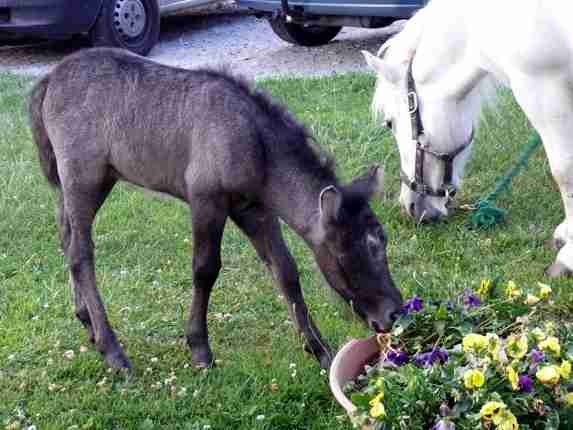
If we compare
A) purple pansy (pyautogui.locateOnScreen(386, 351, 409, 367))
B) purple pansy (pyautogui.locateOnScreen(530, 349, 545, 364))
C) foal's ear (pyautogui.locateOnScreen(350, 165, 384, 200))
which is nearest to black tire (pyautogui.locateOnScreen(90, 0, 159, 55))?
foal's ear (pyautogui.locateOnScreen(350, 165, 384, 200))

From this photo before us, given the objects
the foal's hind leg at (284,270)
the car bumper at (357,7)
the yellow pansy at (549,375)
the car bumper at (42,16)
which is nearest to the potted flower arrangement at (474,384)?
the yellow pansy at (549,375)

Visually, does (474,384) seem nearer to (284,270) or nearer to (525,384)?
(525,384)

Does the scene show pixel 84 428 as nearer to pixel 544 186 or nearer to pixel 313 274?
pixel 313 274

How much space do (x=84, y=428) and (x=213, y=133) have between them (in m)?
1.24

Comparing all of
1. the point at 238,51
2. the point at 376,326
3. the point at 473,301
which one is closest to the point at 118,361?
the point at 376,326

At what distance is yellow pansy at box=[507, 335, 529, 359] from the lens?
8.60 feet

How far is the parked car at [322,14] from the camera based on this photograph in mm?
8883

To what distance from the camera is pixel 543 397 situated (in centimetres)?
259

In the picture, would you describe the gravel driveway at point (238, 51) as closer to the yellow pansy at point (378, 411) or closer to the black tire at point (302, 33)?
the black tire at point (302, 33)

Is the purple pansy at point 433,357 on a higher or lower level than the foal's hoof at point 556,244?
higher

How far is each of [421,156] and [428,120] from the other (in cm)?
21

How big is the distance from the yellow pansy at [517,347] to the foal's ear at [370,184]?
82 cm

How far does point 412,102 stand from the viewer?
5.12 m

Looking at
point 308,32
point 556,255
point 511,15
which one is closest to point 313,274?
point 556,255
